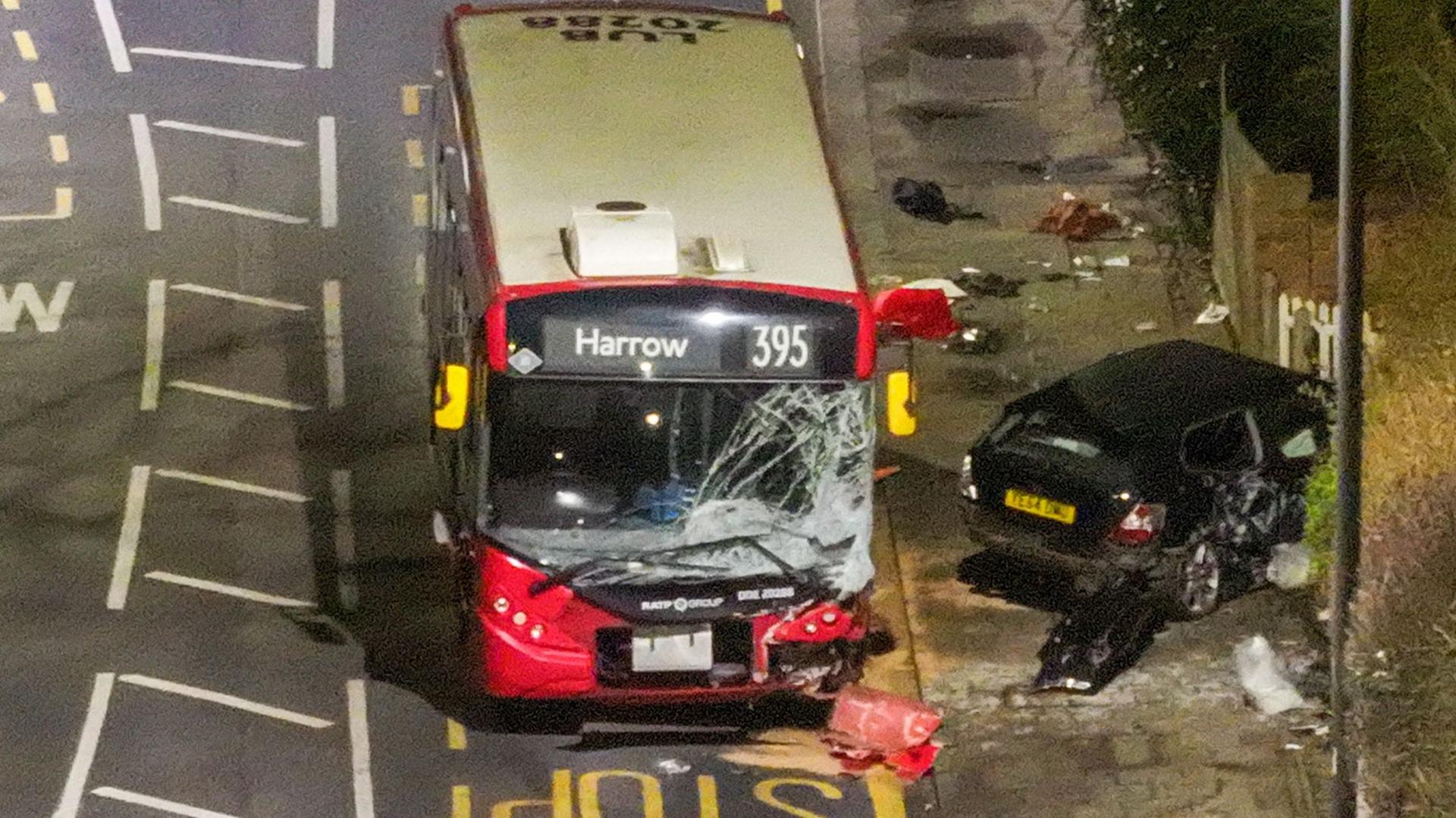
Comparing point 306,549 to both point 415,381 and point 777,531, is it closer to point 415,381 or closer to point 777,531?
point 415,381

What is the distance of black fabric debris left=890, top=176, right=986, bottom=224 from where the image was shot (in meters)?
23.5

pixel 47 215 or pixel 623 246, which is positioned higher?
pixel 623 246

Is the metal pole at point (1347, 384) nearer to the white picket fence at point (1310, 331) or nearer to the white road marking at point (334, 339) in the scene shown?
the white picket fence at point (1310, 331)

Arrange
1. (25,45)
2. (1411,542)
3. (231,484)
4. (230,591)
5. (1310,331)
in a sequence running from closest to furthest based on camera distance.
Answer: (1411,542)
(230,591)
(231,484)
(1310,331)
(25,45)

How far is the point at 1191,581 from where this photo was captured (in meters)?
16.1

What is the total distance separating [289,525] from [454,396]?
436 cm

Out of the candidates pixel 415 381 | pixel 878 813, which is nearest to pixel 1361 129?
pixel 878 813

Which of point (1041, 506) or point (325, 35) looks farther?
point (325, 35)

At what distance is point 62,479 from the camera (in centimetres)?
1808

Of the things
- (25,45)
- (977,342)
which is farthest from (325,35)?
(977,342)

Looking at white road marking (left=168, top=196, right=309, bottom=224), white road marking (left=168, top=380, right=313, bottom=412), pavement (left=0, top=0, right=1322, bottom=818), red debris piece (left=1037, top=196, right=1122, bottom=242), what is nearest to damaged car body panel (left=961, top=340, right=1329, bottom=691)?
pavement (left=0, top=0, right=1322, bottom=818)

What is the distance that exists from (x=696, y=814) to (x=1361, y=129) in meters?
5.38

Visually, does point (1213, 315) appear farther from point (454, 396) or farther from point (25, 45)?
point (25, 45)

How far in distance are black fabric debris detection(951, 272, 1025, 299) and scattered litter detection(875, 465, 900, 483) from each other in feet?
12.0
